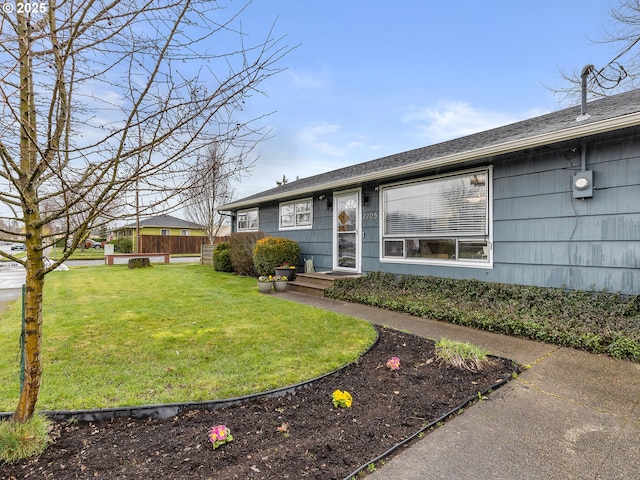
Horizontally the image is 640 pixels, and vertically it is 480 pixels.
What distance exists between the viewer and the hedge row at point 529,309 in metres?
3.77

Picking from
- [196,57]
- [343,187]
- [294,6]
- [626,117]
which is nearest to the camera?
[196,57]

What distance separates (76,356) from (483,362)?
14.2ft

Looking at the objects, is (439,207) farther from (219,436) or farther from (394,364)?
(219,436)

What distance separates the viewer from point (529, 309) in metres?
4.72

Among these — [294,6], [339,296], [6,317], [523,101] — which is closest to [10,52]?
[294,6]

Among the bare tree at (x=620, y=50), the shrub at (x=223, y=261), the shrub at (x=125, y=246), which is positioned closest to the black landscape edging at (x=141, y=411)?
the bare tree at (x=620, y=50)

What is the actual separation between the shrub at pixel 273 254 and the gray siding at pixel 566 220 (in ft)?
15.3

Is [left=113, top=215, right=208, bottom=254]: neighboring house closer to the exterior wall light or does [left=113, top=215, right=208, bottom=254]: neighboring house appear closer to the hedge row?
the hedge row

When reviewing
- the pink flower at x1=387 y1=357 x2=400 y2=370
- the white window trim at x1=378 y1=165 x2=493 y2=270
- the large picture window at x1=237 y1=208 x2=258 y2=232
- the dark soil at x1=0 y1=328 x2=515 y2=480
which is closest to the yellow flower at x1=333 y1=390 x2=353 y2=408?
the dark soil at x1=0 y1=328 x2=515 y2=480

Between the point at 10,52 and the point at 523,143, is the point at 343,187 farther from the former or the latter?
the point at 10,52

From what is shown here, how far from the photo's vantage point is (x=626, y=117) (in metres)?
4.01

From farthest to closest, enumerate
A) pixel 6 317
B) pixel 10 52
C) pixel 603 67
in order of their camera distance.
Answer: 1. pixel 603 67
2. pixel 6 317
3. pixel 10 52

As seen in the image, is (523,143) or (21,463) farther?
(523,143)

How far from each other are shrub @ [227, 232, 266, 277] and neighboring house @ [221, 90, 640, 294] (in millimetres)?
3496
